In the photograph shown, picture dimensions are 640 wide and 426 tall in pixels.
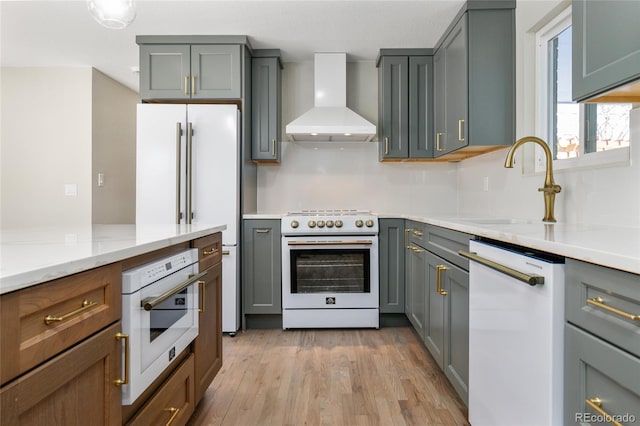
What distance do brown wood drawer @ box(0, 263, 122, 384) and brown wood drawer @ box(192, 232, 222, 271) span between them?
0.67 metres

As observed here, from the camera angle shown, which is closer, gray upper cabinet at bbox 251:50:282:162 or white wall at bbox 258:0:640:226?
gray upper cabinet at bbox 251:50:282:162

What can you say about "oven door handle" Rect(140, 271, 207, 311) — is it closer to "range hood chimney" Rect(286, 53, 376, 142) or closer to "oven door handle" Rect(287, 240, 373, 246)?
"oven door handle" Rect(287, 240, 373, 246)

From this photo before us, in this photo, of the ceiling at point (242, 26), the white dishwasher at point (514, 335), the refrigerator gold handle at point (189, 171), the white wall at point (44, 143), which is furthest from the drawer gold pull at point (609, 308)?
the white wall at point (44, 143)

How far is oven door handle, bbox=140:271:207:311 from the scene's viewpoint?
1089mm

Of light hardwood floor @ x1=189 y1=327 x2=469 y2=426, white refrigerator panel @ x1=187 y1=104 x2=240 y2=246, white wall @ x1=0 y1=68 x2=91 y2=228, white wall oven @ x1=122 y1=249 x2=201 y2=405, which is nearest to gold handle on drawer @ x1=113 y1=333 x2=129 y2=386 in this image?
white wall oven @ x1=122 y1=249 x2=201 y2=405

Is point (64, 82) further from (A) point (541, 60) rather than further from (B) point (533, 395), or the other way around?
(B) point (533, 395)

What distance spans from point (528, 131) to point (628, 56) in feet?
4.24

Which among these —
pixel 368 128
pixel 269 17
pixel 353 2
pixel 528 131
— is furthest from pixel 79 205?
pixel 528 131

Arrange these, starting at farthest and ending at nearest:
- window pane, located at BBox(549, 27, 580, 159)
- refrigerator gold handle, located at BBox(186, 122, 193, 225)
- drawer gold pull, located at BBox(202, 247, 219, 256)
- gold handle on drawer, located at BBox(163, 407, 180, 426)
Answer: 1. refrigerator gold handle, located at BBox(186, 122, 193, 225)
2. window pane, located at BBox(549, 27, 580, 159)
3. drawer gold pull, located at BBox(202, 247, 219, 256)
4. gold handle on drawer, located at BBox(163, 407, 180, 426)

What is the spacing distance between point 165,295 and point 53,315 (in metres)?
0.46

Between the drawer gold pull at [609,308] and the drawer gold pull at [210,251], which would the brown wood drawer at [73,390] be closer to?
the drawer gold pull at [210,251]

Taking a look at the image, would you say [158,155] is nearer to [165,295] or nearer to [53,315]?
[165,295]

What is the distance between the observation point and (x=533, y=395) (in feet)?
3.45

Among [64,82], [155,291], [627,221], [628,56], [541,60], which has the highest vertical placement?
[64,82]
